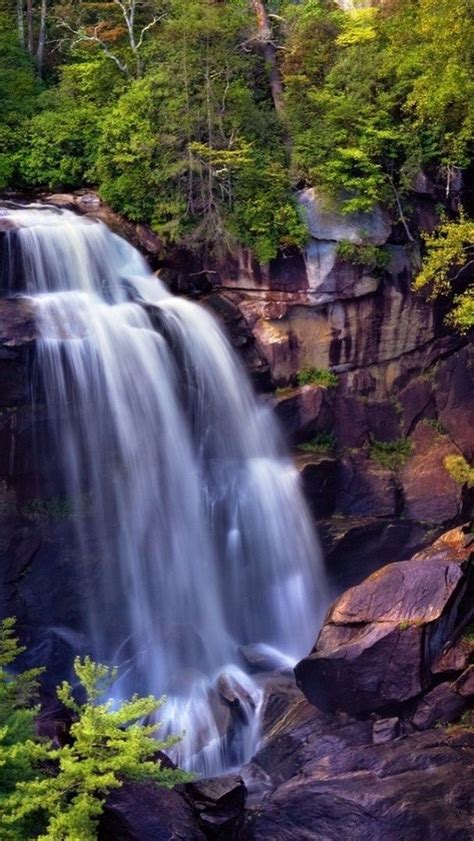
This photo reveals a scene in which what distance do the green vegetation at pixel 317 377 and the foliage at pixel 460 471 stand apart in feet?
9.57

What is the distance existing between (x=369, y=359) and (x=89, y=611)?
8.16m

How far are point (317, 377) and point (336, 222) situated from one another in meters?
3.30

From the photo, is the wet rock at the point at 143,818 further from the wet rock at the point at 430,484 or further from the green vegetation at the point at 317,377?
A: the green vegetation at the point at 317,377

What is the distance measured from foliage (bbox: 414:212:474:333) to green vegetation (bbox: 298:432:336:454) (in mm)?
3568

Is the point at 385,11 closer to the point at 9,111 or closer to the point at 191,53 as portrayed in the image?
the point at 191,53

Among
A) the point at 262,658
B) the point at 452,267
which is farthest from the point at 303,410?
the point at 262,658

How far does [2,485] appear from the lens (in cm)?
1272

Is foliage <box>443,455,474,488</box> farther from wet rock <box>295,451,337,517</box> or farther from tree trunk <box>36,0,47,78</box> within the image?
tree trunk <box>36,0,47,78</box>

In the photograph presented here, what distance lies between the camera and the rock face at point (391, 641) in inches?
446

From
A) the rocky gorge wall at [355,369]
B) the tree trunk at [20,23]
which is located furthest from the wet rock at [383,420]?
the tree trunk at [20,23]

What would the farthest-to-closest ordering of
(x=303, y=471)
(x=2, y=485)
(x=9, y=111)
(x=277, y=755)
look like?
(x=9, y=111), (x=303, y=471), (x=2, y=485), (x=277, y=755)

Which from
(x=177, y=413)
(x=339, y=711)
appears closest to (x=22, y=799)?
(x=339, y=711)

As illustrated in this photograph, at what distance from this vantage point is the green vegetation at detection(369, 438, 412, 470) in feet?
56.0

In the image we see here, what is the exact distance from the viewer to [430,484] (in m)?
16.7
